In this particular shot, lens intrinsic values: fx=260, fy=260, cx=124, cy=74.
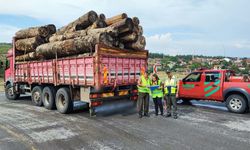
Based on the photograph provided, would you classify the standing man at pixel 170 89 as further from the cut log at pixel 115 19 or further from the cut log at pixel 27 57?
the cut log at pixel 27 57

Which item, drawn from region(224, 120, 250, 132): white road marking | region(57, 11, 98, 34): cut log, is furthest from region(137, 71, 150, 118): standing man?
region(57, 11, 98, 34): cut log

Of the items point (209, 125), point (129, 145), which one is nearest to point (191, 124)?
point (209, 125)

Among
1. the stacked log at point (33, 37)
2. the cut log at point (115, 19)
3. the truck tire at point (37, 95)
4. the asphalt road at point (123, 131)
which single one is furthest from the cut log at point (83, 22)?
the asphalt road at point (123, 131)

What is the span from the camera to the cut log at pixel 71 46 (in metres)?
8.66

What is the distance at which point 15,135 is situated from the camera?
21.6 ft

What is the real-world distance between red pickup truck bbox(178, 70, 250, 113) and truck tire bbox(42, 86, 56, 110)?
5.38m

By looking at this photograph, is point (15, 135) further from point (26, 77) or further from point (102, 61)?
point (26, 77)

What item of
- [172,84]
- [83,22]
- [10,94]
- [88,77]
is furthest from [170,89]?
[10,94]

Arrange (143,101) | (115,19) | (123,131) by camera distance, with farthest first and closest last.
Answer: (115,19)
(143,101)
(123,131)

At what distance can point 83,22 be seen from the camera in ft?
33.5

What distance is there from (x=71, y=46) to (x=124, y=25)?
83.5 inches

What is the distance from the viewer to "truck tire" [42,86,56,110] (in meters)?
10.3

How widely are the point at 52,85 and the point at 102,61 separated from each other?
3251 millimetres

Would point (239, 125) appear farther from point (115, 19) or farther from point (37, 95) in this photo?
point (37, 95)
